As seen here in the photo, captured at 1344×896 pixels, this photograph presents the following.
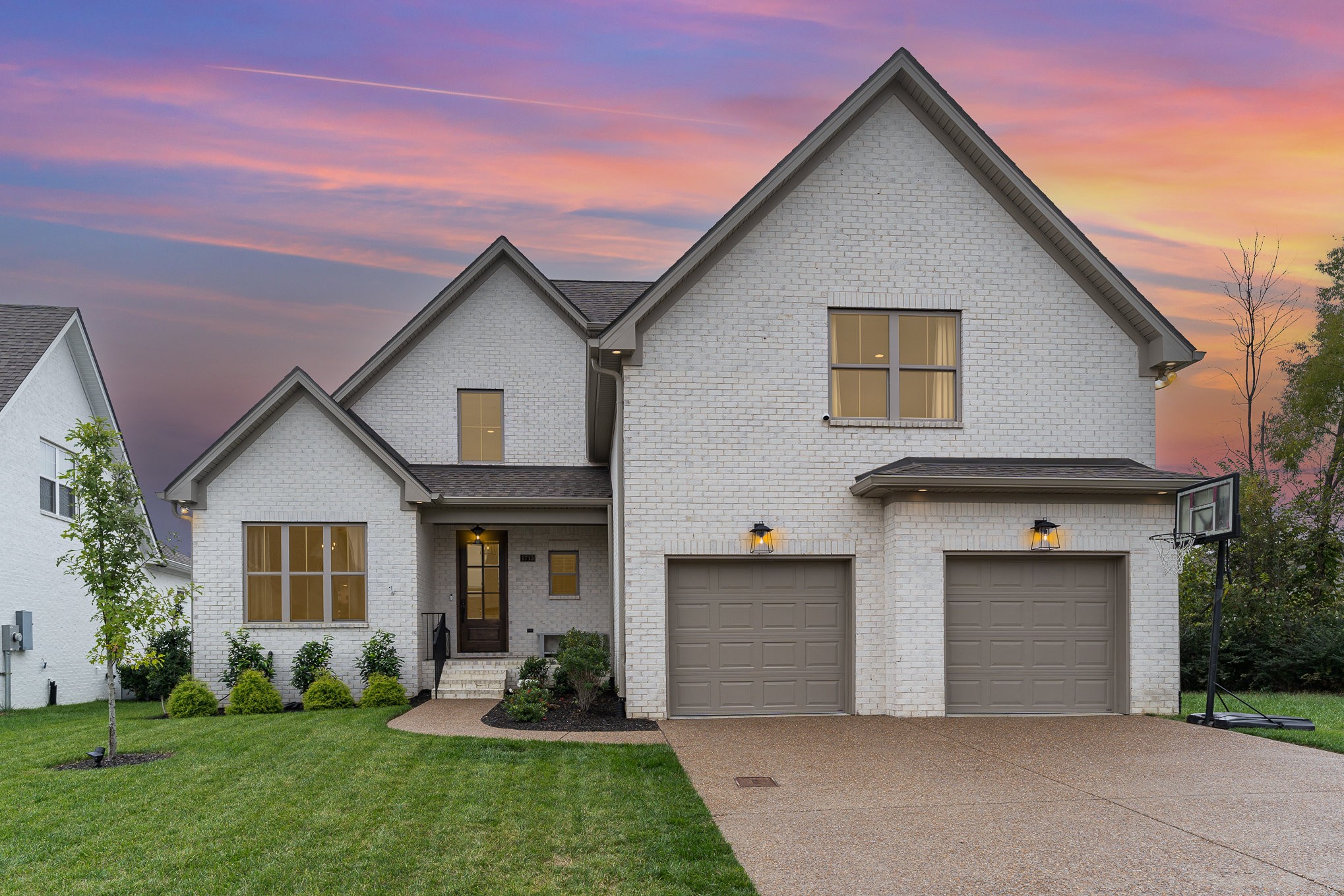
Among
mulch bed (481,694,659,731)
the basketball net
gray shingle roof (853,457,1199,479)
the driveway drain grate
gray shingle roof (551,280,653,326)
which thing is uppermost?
gray shingle roof (551,280,653,326)

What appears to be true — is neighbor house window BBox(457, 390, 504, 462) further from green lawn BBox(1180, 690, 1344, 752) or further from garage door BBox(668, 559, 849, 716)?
green lawn BBox(1180, 690, 1344, 752)

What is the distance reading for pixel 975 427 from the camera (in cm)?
1301

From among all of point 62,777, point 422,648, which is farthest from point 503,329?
point 62,777

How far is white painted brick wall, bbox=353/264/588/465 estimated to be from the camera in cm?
1922

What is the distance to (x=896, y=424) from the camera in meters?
12.9

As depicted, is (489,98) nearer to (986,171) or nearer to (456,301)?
(456,301)

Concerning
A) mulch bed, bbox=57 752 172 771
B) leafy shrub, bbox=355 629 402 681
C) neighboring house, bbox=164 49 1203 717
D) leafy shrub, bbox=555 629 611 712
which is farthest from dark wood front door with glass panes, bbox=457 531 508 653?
mulch bed, bbox=57 752 172 771

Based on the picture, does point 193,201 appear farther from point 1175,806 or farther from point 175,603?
point 1175,806

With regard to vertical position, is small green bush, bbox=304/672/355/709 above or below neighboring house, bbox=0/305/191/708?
below

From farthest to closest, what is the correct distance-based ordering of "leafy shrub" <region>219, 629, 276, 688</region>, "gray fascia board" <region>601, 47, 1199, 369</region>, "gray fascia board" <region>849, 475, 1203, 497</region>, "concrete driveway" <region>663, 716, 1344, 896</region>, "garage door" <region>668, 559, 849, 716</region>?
"leafy shrub" <region>219, 629, 276, 688</region>, "garage door" <region>668, 559, 849, 716</region>, "gray fascia board" <region>601, 47, 1199, 369</region>, "gray fascia board" <region>849, 475, 1203, 497</region>, "concrete driveway" <region>663, 716, 1344, 896</region>

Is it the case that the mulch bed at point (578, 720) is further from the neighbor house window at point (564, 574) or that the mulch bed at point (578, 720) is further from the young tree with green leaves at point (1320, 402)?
the young tree with green leaves at point (1320, 402)

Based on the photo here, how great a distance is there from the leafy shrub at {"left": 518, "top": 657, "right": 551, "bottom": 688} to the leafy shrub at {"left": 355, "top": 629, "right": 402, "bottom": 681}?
2.50m

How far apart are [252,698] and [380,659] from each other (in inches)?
79.2

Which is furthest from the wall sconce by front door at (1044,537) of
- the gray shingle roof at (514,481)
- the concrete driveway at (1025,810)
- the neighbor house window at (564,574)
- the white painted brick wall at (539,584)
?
the neighbor house window at (564,574)
